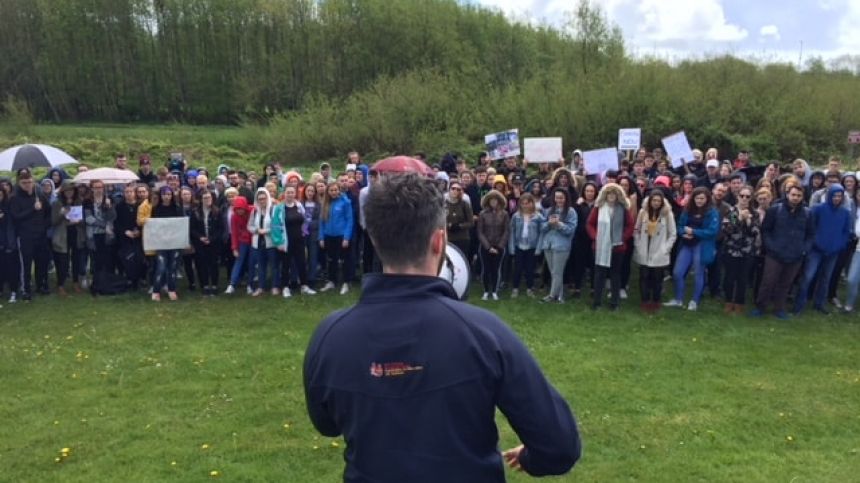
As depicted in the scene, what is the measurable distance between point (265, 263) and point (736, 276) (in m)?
7.41

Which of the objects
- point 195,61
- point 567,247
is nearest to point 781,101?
point 567,247

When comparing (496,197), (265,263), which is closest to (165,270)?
(265,263)

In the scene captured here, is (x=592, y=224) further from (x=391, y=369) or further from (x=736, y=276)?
(x=391, y=369)

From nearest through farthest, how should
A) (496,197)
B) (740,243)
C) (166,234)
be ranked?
(740,243), (496,197), (166,234)

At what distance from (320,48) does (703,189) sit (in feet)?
97.2

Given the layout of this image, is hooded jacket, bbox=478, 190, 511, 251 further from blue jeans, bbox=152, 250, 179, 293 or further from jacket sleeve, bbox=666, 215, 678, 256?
blue jeans, bbox=152, 250, 179, 293

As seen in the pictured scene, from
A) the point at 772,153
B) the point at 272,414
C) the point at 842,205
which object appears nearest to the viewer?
Answer: the point at 272,414

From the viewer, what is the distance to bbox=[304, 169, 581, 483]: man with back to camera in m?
1.79

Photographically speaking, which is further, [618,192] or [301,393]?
[618,192]

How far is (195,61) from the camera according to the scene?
3956 centimetres

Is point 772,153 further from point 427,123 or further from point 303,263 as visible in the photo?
point 303,263

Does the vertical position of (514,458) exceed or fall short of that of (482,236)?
it exceeds it

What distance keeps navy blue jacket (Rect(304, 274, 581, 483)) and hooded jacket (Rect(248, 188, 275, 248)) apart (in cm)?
898

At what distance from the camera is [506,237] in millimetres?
10406
